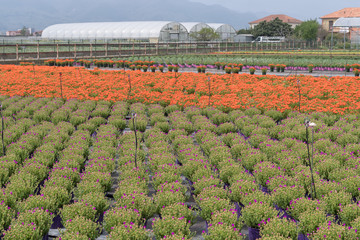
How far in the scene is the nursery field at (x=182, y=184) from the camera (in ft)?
18.5

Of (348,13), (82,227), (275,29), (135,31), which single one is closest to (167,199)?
(82,227)

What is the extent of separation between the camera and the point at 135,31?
246 ft

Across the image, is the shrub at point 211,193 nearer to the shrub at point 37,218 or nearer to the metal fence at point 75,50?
the shrub at point 37,218

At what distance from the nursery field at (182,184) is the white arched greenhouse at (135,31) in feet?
201

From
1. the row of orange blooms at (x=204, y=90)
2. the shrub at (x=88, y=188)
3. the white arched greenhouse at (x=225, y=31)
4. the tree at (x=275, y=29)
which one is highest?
the tree at (x=275, y=29)

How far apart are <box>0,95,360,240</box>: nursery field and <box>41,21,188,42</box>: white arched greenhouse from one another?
6128 cm

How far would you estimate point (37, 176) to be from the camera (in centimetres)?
763

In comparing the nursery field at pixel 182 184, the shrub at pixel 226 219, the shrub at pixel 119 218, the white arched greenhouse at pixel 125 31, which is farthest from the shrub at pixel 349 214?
the white arched greenhouse at pixel 125 31

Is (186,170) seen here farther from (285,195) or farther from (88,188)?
(285,195)

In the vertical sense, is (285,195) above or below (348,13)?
below

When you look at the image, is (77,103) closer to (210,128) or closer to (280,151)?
(210,128)

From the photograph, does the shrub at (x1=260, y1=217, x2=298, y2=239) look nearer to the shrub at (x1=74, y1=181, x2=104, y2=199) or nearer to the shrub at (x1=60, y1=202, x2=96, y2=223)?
the shrub at (x1=60, y1=202, x2=96, y2=223)

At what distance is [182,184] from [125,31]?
70562mm

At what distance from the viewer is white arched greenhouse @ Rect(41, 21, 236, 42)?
2825 inches
